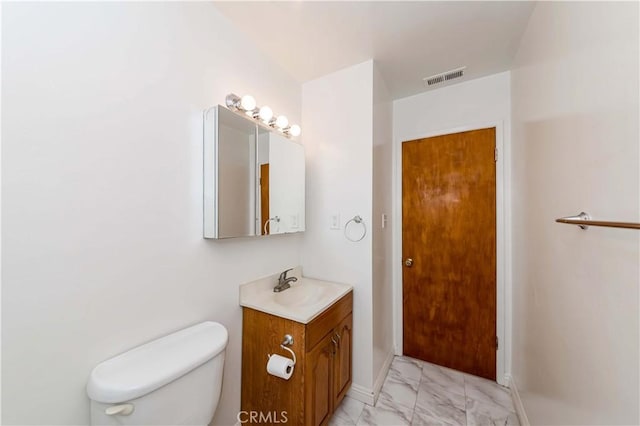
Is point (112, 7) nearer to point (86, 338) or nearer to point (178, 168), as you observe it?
point (178, 168)

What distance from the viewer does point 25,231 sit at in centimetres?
70

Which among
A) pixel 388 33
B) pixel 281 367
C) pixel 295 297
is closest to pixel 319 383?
pixel 281 367

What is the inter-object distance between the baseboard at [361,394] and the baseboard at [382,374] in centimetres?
3

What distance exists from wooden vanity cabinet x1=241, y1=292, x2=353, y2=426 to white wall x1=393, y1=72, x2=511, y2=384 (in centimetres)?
104

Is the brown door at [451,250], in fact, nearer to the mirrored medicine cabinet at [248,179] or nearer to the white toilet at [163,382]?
the mirrored medicine cabinet at [248,179]

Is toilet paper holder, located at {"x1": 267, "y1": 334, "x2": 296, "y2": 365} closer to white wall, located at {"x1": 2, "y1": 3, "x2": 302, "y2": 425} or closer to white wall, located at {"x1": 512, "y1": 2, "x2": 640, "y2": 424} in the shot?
white wall, located at {"x1": 2, "y1": 3, "x2": 302, "y2": 425}

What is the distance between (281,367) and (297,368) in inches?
4.1

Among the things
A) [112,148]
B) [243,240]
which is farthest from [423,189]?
[112,148]

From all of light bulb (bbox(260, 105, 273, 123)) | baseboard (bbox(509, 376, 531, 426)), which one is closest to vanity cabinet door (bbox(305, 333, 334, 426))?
baseboard (bbox(509, 376, 531, 426))

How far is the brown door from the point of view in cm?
190

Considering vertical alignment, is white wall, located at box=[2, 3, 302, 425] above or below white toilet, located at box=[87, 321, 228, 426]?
above

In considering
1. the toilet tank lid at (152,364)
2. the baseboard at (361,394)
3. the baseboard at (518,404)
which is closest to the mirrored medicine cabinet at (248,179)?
the toilet tank lid at (152,364)

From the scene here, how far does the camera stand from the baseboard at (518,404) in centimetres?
143

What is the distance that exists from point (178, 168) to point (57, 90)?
435 millimetres
